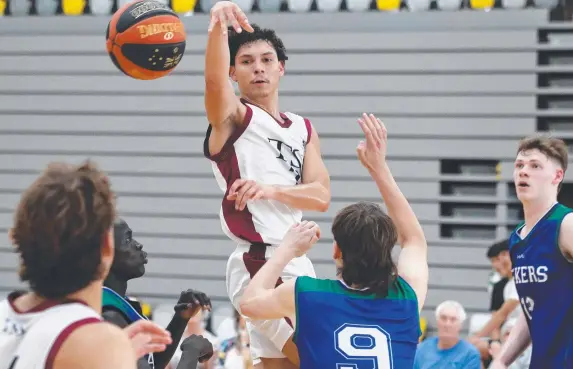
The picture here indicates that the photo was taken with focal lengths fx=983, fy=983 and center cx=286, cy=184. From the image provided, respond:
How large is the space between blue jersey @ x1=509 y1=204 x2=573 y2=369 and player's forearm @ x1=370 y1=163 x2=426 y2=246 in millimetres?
947

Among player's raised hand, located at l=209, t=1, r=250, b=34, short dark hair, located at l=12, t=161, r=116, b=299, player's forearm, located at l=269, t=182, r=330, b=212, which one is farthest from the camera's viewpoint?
player's forearm, located at l=269, t=182, r=330, b=212

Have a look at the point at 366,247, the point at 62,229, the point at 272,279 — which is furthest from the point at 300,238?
the point at 62,229

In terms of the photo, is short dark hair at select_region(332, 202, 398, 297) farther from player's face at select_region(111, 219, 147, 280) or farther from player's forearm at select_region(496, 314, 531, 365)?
player's forearm at select_region(496, 314, 531, 365)

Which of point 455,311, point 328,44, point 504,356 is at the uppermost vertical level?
point 328,44

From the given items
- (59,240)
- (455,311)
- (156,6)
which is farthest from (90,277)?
(455,311)

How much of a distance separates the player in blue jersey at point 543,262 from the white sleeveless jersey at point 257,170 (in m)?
1.12

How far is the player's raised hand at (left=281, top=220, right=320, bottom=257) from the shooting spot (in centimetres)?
369

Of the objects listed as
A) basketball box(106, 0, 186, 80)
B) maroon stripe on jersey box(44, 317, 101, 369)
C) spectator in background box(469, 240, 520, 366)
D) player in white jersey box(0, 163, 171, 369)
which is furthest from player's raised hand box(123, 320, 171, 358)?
spectator in background box(469, 240, 520, 366)

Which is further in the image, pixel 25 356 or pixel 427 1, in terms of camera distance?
pixel 427 1

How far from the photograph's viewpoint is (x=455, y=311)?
27.6 feet

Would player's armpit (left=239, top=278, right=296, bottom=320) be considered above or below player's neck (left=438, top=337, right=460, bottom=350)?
above

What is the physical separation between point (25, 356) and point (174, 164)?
11.4m

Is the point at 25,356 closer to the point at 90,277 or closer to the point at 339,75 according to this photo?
the point at 90,277

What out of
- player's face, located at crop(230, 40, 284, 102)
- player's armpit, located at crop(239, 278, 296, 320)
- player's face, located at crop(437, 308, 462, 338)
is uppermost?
player's face, located at crop(230, 40, 284, 102)
